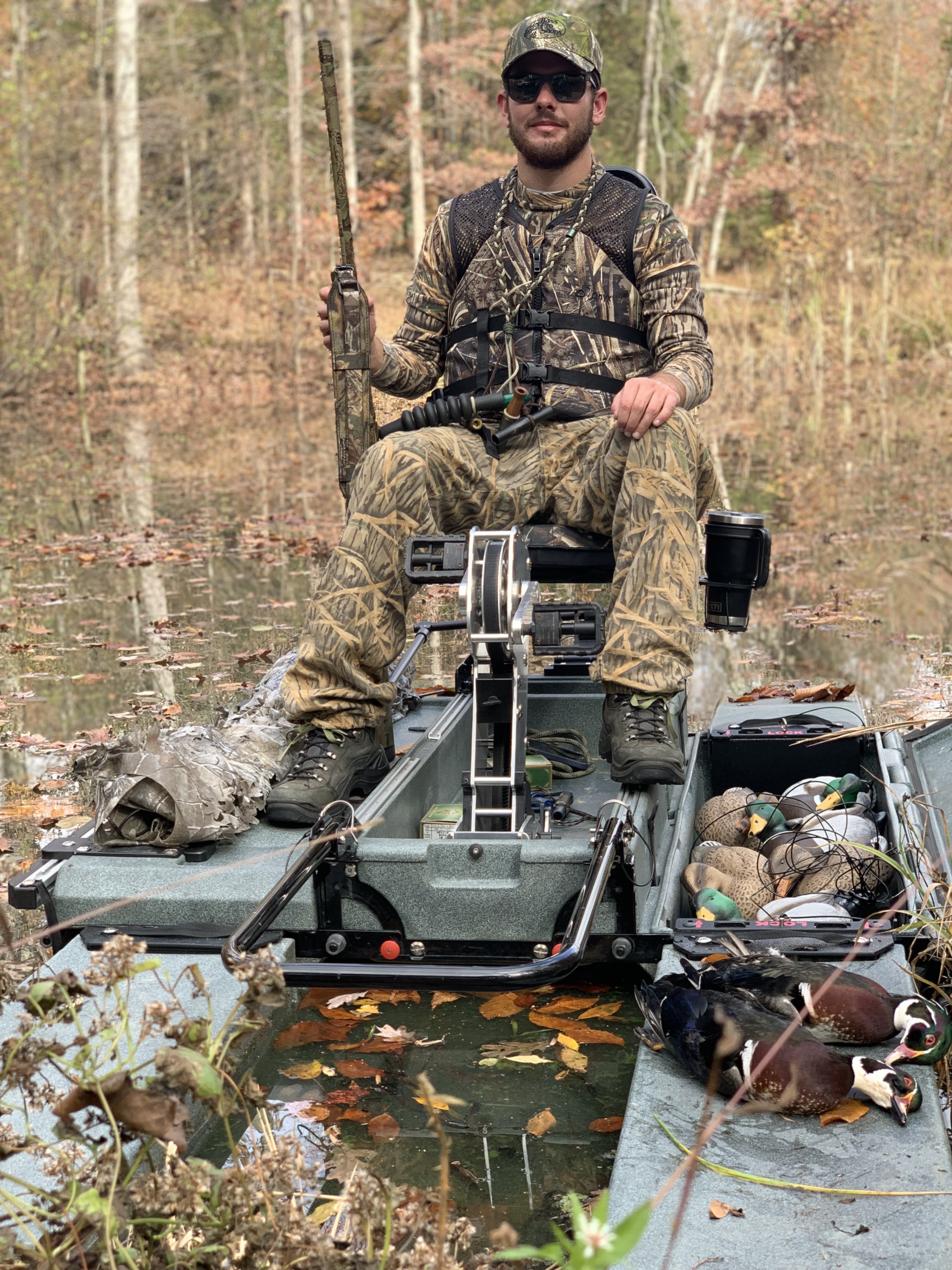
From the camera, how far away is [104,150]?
27531 millimetres

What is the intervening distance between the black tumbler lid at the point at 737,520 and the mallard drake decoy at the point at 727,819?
729 millimetres

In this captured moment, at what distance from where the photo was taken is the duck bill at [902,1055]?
8.63 feet

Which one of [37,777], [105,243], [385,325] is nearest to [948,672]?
[37,777]

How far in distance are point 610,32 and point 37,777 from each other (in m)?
35.3

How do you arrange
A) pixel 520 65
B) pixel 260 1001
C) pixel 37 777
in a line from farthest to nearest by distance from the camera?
1. pixel 37 777
2. pixel 520 65
3. pixel 260 1001

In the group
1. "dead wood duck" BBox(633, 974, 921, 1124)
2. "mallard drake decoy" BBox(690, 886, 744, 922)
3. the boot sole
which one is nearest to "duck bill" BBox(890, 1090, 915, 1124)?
"dead wood duck" BBox(633, 974, 921, 1124)

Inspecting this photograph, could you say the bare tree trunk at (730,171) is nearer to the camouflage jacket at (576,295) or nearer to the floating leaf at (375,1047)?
the camouflage jacket at (576,295)

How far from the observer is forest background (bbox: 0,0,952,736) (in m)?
12.1

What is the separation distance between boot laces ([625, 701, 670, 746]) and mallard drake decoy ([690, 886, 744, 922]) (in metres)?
0.40

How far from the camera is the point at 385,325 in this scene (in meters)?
23.2

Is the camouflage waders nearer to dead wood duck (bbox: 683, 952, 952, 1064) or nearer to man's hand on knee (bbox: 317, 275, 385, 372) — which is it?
man's hand on knee (bbox: 317, 275, 385, 372)

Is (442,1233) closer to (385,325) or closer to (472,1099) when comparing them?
(472,1099)

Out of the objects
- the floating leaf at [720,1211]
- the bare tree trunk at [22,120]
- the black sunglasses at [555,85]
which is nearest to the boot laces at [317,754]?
the floating leaf at [720,1211]

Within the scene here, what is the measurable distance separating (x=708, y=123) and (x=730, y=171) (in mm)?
1104
